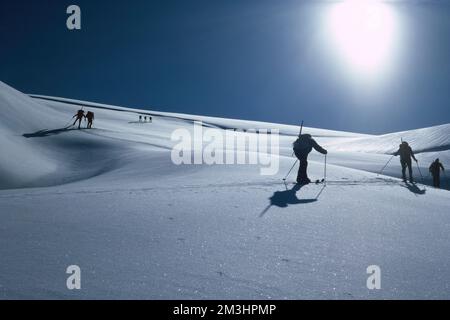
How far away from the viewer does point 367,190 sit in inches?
345

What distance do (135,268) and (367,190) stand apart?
22.0 ft

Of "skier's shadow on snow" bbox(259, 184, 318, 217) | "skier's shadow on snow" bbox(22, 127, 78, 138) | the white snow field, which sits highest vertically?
"skier's shadow on snow" bbox(22, 127, 78, 138)

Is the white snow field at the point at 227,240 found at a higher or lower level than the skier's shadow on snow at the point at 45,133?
lower

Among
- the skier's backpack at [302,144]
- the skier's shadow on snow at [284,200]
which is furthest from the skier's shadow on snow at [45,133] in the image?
the skier's shadow on snow at [284,200]

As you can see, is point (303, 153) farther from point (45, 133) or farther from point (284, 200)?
point (45, 133)

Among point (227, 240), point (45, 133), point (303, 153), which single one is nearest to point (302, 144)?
point (303, 153)

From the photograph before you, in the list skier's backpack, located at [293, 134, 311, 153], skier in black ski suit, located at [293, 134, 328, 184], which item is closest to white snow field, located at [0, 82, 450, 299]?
skier in black ski suit, located at [293, 134, 328, 184]

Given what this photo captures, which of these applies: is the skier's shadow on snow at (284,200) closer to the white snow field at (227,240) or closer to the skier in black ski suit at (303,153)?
the white snow field at (227,240)

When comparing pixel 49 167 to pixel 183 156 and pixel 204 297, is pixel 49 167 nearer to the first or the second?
pixel 183 156

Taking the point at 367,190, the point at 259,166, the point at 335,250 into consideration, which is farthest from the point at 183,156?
the point at 335,250

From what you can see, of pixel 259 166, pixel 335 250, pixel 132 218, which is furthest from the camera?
pixel 259 166

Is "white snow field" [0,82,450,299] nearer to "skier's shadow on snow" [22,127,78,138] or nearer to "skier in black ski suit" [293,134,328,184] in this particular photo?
"skier in black ski suit" [293,134,328,184]

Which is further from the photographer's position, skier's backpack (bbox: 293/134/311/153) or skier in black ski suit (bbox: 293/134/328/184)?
skier's backpack (bbox: 293/134/311/153)

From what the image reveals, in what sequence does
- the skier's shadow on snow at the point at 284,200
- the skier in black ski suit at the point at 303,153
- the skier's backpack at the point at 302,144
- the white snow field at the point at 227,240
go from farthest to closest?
the skier's backpack at the point at 302,144 → the skier in black ski suit at the point at 303,153 → the skier's shadow on snow at the point at 284,200 → the white snow field at the point at 227,240
